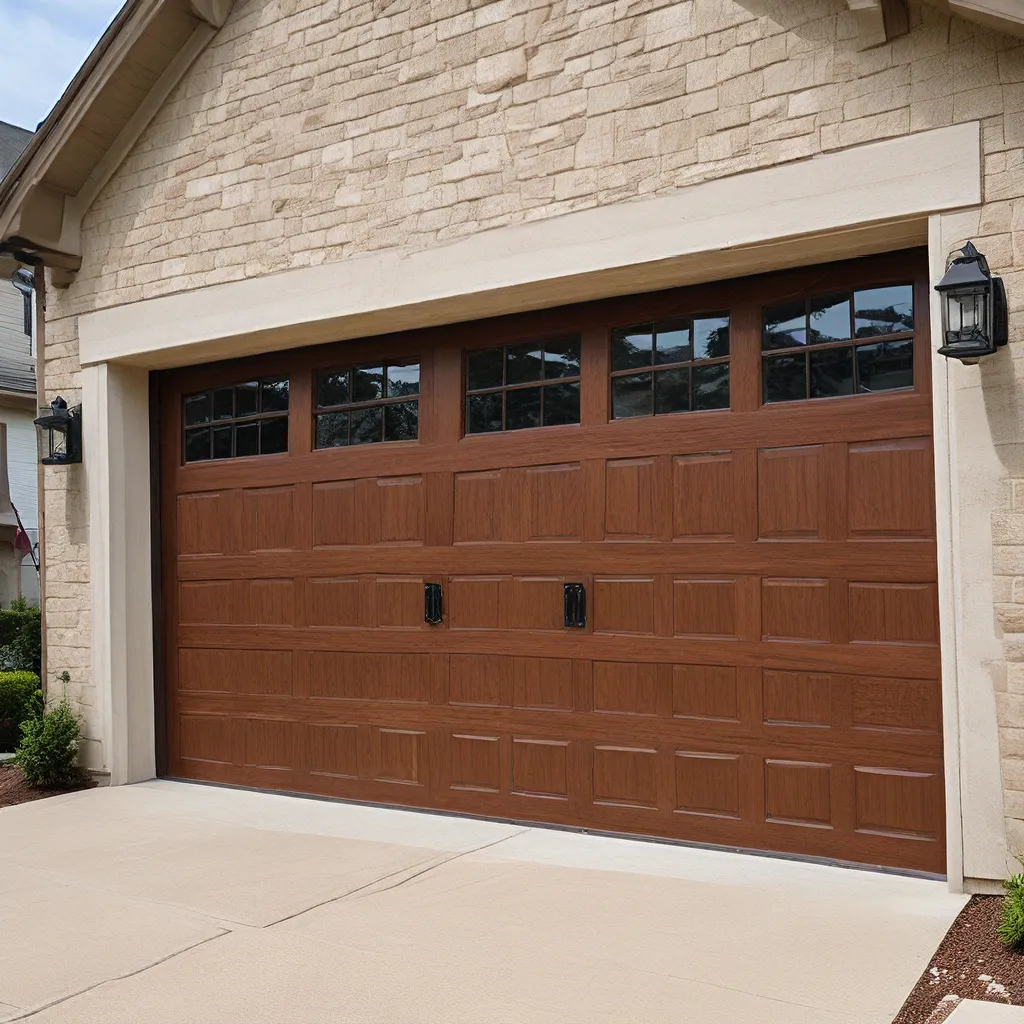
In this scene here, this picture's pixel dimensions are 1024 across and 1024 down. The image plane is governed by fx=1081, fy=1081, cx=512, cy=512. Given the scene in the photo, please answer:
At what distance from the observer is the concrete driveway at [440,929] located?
3.64 m

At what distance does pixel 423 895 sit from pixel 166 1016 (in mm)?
1417

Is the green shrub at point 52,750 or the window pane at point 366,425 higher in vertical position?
the window pane at point 366,425

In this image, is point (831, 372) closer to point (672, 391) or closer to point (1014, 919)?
point (672, 391)

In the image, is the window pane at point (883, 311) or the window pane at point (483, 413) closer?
the window pane at point (883, 311)

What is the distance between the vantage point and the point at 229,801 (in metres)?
6.85

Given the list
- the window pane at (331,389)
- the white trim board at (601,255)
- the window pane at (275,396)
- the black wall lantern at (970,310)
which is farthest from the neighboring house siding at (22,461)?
the black wall lantern at (970,310)

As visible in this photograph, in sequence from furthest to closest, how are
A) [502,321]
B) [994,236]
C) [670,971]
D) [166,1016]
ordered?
[502,321] < [994,236] < [670,971] < [166,1016]

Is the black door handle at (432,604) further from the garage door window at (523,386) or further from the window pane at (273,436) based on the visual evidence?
the window pane at (273,436)

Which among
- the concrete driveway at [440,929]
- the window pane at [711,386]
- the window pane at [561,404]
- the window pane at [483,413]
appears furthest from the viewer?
the window pane at [483,413]

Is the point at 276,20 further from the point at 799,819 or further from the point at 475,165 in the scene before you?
the point at 799,819

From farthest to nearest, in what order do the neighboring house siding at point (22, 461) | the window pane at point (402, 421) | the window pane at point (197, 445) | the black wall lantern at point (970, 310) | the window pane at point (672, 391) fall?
1. the neighboring house siding at point (22, 461)
2. the window pane at point (197, 445)
3. the window pane at point (402, 421)
4. the window pane at point (672, 391)
5. the black wall lantern at point (970, 310)

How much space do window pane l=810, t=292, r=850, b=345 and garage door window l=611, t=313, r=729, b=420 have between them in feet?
1.48

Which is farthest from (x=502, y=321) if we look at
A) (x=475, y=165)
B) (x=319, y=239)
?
(x=319, y=239)

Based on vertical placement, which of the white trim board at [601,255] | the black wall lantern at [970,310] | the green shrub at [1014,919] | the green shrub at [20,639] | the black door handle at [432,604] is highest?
the white trim board at [601,255]
